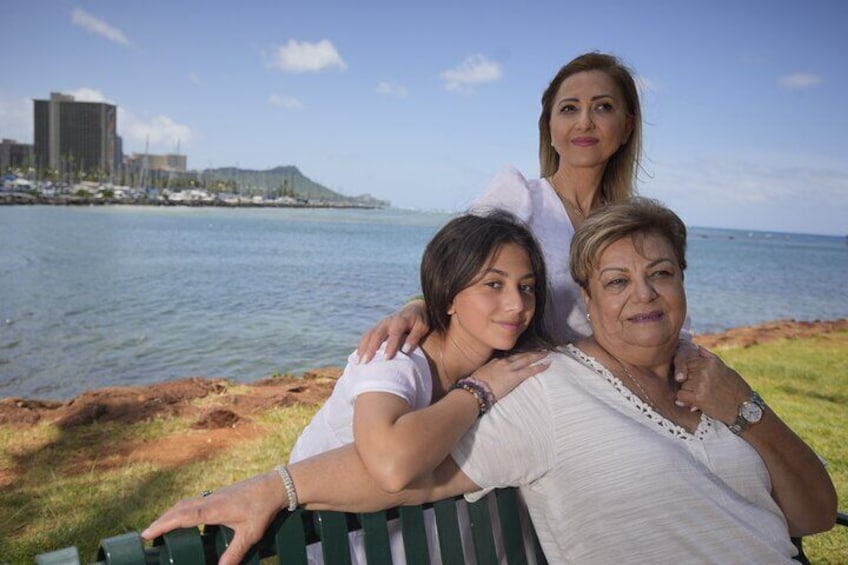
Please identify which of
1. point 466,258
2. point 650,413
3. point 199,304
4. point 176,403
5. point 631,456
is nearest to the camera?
point 631,456

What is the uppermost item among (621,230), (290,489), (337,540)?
(621,230)

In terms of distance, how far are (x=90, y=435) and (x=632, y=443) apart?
21.7 ft

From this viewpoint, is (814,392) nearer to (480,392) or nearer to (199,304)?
(480,392)

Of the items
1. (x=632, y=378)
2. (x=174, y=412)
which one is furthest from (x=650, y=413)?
(x=174, y=412)

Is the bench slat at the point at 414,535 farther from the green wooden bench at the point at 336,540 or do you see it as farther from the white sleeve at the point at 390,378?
the white sleeve at the point at 390,378

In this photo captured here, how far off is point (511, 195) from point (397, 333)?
1.07 m

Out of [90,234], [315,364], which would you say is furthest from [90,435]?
[90,234]

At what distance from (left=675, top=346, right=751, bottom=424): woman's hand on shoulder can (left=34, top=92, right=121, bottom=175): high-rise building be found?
177 m

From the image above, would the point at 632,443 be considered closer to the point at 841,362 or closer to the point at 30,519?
the point at 30,519

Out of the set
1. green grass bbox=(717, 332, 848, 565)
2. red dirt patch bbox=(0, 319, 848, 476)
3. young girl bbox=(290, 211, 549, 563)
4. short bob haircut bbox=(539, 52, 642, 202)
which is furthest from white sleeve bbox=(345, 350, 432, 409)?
red dirt patch bbox=(0, 319, 848, 476)

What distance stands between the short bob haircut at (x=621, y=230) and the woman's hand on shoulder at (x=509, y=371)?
0.41 m

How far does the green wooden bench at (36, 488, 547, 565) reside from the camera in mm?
1656

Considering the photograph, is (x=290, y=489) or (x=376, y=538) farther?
(x=376, y=538)

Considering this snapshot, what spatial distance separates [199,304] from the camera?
79.3 feet
